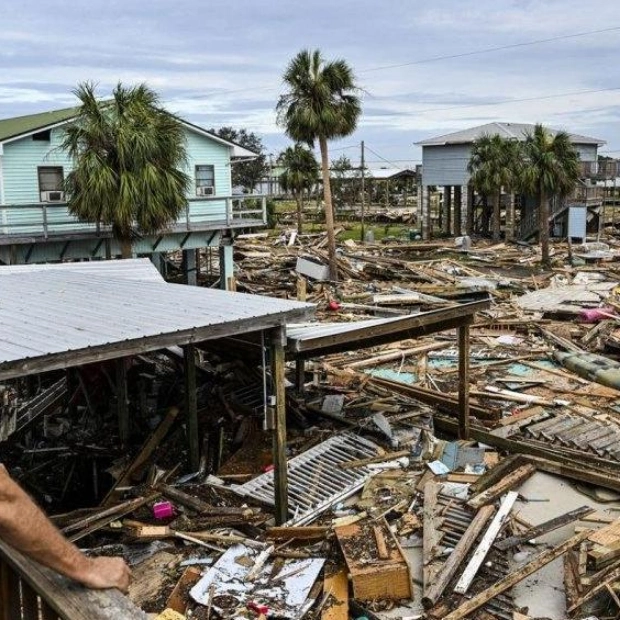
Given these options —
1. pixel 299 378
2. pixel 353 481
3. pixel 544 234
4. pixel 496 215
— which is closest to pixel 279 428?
pixel 353 481

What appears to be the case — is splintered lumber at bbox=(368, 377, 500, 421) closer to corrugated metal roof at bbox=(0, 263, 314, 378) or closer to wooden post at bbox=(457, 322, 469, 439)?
wooden post at bbox=(457, 322, 469, 439)

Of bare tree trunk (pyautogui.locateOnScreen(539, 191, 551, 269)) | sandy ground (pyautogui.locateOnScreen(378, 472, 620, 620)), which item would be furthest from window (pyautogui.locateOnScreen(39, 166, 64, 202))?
bare tree trunk (pyautogui.locateOnScreen(539, 191, 551, 269))

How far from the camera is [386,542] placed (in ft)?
26.3

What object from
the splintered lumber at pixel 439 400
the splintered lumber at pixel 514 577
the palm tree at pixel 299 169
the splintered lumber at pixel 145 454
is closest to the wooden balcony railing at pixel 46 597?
the splintered lumber at pixel 514 577

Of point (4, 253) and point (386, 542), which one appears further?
point (4, 253)

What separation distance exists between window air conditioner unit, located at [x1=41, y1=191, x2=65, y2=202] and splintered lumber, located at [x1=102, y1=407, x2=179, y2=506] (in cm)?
1504

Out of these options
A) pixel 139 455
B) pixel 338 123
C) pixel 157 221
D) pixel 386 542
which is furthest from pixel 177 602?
pixel 338 123

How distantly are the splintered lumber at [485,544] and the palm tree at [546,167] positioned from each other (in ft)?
90.2

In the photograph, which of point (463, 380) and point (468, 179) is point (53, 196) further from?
point (468, 179)

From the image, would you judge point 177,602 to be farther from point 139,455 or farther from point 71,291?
point 71,291

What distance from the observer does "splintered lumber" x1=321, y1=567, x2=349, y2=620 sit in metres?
7.09

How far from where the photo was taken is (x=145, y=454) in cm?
1092

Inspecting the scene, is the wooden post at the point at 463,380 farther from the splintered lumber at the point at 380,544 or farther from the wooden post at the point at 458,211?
the wooden post at the point at 458,211

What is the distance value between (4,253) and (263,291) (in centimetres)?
1073
